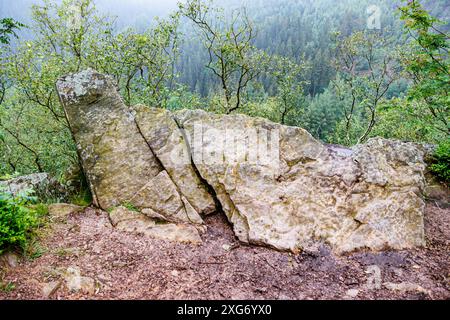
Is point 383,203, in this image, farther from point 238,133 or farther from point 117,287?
point 117,287

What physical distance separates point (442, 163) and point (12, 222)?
13.3 m

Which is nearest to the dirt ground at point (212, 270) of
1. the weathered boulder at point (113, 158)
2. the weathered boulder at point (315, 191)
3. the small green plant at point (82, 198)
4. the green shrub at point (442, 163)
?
the weathered boulder at point (315, 191)

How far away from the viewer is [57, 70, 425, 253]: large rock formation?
277 inches

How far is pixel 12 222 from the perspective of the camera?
5.39m

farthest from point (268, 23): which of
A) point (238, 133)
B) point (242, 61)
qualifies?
point (238, 133)

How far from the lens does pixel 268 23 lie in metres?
164

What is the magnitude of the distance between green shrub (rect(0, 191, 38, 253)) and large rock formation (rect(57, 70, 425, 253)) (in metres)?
2.29

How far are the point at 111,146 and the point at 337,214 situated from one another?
6.80m

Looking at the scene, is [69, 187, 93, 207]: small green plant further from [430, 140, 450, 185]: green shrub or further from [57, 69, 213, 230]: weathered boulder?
[430, 140, 450, 185]: green shrub

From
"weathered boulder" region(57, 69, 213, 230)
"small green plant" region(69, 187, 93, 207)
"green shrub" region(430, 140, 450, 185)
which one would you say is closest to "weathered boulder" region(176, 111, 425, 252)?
"weathered boulder" region(57, 69, 213, 230)

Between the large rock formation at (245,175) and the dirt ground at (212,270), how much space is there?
0.47 m

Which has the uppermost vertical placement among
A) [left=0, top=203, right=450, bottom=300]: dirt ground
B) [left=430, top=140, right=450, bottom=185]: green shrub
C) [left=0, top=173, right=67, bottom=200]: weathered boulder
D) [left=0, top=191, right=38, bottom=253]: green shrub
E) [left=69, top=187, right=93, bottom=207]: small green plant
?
[left=430, top=140, right=450, bottom=185]: green shrub

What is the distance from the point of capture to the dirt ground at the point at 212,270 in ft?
17.2

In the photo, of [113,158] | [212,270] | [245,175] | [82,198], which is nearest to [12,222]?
[82,198]
